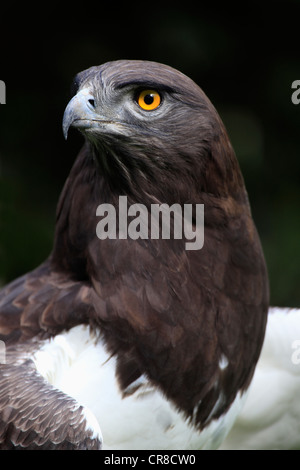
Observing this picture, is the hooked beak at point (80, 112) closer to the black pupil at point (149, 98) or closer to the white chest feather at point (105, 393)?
the black pupil at point (149, 98)

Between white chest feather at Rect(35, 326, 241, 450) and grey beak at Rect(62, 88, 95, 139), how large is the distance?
72 cm

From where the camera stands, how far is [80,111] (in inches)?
104

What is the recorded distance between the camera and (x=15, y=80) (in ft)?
17.1

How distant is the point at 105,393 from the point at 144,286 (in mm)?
391

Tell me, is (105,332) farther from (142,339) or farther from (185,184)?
(185,184)

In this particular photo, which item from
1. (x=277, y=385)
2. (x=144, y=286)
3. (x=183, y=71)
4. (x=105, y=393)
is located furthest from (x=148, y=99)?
(x=183, y=71)

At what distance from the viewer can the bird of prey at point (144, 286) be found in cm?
275

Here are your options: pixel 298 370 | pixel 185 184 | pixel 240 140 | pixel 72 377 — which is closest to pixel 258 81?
pixel 240 140

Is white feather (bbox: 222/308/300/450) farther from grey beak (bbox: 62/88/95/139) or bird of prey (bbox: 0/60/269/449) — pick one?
grey beak (bbox: 62/88/95/139)

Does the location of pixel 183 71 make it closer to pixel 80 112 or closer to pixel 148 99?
A: pixel 148 99

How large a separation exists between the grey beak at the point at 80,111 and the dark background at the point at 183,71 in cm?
238

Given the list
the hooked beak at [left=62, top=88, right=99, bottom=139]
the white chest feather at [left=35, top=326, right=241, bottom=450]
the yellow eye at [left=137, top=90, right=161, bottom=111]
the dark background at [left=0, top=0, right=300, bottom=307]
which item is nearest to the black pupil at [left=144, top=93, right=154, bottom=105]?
the yellow eye at [left=137, top=90, right=161, bottom=111]

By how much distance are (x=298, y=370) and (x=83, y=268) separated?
1.17 metres
